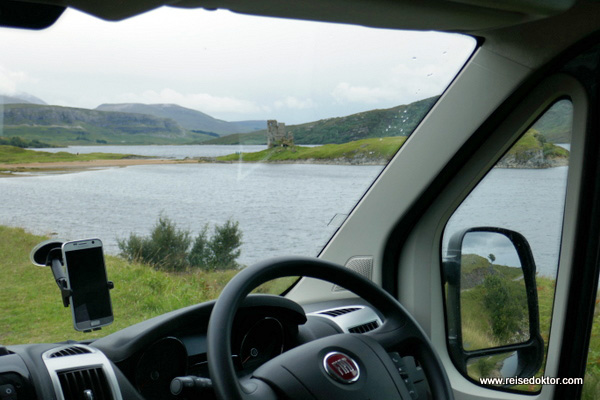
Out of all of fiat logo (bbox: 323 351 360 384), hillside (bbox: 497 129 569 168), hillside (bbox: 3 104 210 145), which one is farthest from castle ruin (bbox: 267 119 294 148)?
fiat logo (bbox: 323 351 360 384)

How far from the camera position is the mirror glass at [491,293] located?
2.89 m

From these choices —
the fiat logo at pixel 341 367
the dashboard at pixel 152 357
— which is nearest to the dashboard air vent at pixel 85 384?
the dashboard at pixel 152 357

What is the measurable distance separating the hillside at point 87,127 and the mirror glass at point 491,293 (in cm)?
152

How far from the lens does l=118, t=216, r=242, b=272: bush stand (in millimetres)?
2744

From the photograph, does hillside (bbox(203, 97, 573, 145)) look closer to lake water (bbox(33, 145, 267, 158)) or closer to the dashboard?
lake water (bbox(33, 145, 267, 158))

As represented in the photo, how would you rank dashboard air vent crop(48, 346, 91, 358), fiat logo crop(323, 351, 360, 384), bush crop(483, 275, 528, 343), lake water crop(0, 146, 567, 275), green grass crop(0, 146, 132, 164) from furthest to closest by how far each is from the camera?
1. bush crop(483, 275, 528, 343)
2. lake water crop(0, 146, 567, 275)
3. green grass crop(0, 146, 132, 164)
4. dashboard air vent crop(48, 346, 91, 358)
5. fiat logo crop(323, 351, 360, 384)

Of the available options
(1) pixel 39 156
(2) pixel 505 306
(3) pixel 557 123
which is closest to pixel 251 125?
(1) pixel 39 156

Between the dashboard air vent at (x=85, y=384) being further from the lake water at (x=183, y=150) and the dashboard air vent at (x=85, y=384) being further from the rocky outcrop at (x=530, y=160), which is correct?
the rocky outcrop at (x=530, y=160)

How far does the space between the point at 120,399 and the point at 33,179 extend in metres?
1.08

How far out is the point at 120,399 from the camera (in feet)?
5.89

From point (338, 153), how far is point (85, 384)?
1.81m

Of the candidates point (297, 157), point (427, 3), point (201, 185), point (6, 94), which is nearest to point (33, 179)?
point (6, 94)

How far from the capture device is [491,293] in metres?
3.00

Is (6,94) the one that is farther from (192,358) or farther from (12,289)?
(192,358)
